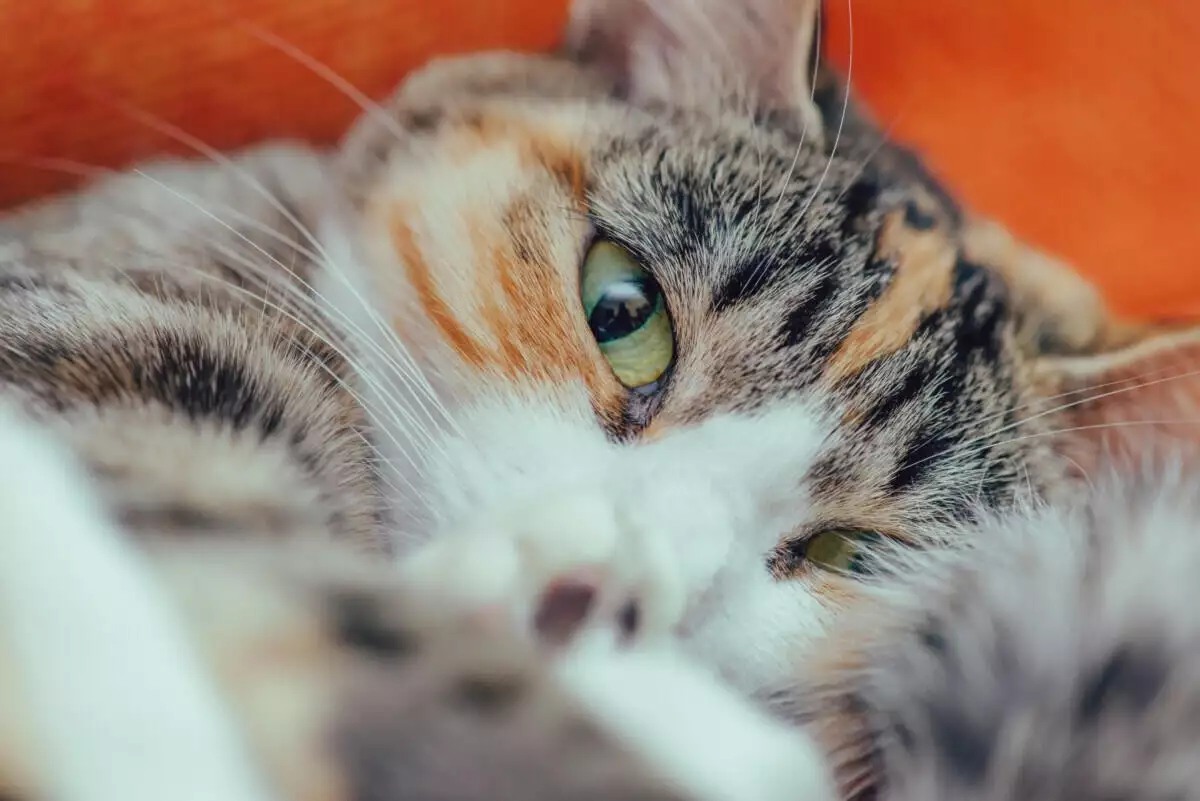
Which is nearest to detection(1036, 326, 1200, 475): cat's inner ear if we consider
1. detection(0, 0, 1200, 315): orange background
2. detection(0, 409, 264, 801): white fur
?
detection(0, 0, 1200, 315): orange background

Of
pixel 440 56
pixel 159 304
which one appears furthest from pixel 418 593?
pixel 440 56

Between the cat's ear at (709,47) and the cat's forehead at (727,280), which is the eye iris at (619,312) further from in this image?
the cat's ear at (709,47)

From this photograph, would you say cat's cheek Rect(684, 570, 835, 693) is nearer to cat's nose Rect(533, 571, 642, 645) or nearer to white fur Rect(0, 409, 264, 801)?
cat's nose Rect(533, 571, 642, 645)

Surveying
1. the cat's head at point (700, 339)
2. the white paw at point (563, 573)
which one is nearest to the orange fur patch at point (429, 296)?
the cat's head at point (700, 339)

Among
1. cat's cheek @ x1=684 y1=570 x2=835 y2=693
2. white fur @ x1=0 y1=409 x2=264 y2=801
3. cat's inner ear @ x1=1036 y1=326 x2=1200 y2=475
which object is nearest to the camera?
white fur @ x1=0 y1=409 x2=264 y2=801

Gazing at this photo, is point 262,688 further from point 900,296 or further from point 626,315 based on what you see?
point 900,296

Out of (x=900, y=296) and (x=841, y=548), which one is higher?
(x=900, y=296)

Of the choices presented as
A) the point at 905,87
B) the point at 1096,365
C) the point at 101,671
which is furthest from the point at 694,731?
the point at 905,87
